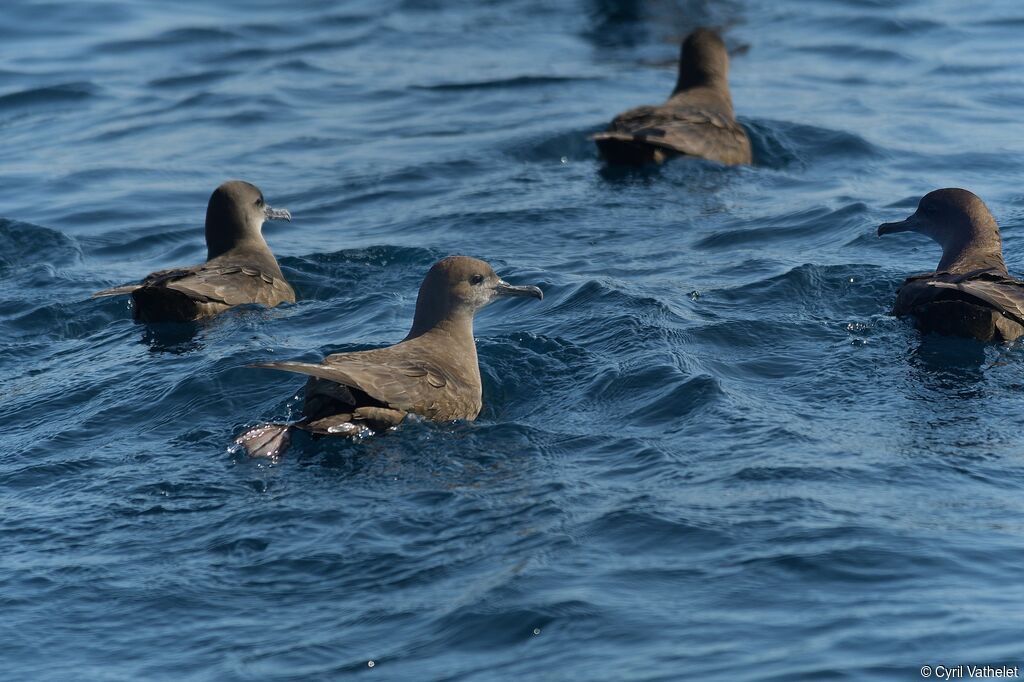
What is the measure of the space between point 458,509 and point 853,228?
6148mm

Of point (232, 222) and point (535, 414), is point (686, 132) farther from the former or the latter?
point (535, 414)

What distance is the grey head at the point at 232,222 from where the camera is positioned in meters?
11.2

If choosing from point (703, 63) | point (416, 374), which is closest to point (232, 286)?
point (416, 374)

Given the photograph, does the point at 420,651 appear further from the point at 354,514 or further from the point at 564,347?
the point at 564,347

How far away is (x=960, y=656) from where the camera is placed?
17.6 feet

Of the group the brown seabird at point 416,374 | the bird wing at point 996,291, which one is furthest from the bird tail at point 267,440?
the bird wing at point 996,291

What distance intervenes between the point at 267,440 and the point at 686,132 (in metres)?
7.25

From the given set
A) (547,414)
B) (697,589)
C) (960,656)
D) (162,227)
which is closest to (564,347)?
(547,414)

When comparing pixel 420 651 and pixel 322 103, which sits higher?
pixel 322 103

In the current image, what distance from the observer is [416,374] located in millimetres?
7867

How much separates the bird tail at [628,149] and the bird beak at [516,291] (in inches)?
177

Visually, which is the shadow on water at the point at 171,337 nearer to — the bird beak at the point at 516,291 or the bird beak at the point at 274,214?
the bird beak at the point at 274,214

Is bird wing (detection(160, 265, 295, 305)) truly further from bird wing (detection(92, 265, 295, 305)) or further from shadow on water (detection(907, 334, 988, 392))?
shadow on water (detection(907, 334, 988, 392))

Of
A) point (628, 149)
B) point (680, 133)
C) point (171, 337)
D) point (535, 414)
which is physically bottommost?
point (535, 414)
